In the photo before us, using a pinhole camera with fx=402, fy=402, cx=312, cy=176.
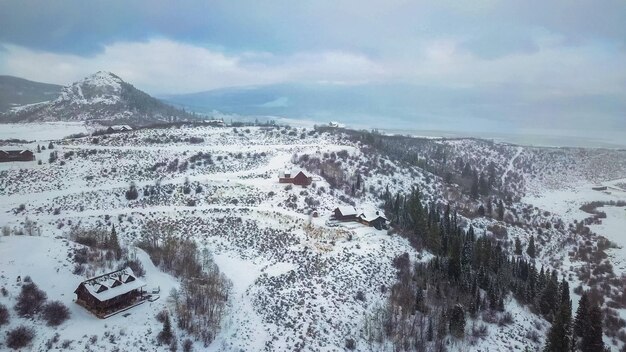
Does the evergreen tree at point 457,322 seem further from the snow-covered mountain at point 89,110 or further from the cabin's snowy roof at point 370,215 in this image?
the snow-covered mountain at point 89,110

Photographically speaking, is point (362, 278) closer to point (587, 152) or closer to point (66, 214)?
point (66, 214)

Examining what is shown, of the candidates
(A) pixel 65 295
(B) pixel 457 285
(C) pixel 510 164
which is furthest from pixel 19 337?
(C) pixel 510 164

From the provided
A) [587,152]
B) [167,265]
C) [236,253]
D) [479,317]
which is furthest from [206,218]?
[587,152]

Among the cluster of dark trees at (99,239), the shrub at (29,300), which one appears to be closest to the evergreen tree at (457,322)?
the cluster of dark trees at (99,239)

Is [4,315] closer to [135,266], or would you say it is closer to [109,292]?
[109,292]

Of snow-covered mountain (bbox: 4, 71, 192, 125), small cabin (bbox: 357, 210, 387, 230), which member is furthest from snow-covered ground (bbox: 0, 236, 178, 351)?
snow-covered mountain (bbox: 4, 71, 192, 125)

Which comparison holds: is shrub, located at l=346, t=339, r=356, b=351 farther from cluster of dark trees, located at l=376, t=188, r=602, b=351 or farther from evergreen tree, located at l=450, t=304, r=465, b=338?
evergreen tree, located at l=450, t=304, r=465, b=338
